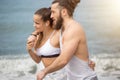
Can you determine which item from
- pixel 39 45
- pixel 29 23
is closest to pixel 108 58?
pixel 29 23

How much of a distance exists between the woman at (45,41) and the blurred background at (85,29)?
2472 millimetres

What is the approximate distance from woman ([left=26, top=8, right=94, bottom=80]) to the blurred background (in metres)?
2.47

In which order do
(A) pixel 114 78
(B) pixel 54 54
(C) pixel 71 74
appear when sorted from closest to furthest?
(C) pixel 71 74 < (B) pixel 54 54 < (A) pixel 114 78

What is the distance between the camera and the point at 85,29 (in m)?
4.95

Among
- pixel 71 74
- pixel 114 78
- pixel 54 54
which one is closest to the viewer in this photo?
pixel 71 74

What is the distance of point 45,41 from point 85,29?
8.29 ft

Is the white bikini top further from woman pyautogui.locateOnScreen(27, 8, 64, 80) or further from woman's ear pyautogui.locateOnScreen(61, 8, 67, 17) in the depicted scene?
woman's ear pyautogui.locateOnScreen(61, 8, 67, 17)

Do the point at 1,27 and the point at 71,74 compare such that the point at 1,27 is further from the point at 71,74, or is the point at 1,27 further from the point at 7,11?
the point at 71,74

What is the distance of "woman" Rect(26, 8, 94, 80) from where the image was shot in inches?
94.0

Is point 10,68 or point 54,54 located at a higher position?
point 54,54

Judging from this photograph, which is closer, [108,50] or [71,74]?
[71,74]

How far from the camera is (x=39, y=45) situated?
8.11 feet

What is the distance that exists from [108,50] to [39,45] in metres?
2.63

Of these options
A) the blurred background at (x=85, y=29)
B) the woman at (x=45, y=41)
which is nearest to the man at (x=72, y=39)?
the woman at (x=45, y=41)
